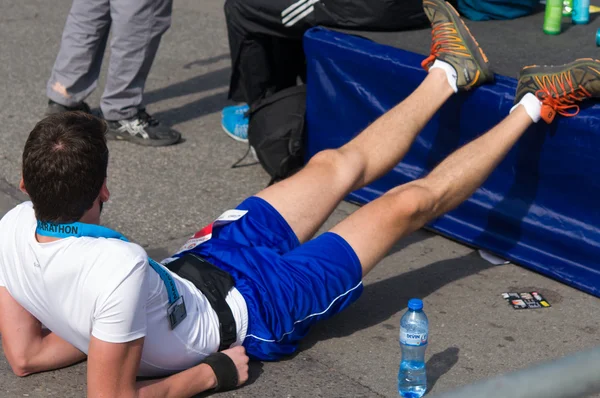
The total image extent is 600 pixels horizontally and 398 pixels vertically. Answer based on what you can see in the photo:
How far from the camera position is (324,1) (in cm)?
418

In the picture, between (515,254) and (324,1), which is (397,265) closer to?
(515,254)

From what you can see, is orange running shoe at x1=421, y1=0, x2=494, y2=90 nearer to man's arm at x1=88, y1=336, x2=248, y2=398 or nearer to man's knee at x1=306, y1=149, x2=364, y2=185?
man's knee at x1=306, y1=149, x2=364, y2=185

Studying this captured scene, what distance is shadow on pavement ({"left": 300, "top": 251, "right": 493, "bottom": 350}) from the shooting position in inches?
122

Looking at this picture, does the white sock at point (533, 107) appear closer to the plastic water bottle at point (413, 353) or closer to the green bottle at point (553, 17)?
the plastic water bottle at point (413, 353)

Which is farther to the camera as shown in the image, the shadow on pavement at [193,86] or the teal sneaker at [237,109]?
the shadow on pavement at [193,86]

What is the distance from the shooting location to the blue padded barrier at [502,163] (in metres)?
3.31

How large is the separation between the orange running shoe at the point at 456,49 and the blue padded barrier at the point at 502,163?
0.08 meters

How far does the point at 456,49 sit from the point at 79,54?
7.12 ft

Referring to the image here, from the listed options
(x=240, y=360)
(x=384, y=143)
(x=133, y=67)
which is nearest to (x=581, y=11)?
(x=384, y=143)

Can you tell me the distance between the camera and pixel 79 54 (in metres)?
4.68

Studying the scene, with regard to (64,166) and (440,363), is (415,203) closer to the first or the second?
(440,363)

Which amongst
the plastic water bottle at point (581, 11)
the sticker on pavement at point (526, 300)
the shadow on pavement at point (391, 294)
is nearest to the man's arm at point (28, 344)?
the shadow on pavement at point (391, 294)

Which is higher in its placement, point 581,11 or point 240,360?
point 581,11

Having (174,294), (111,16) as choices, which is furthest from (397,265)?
(111,16)
